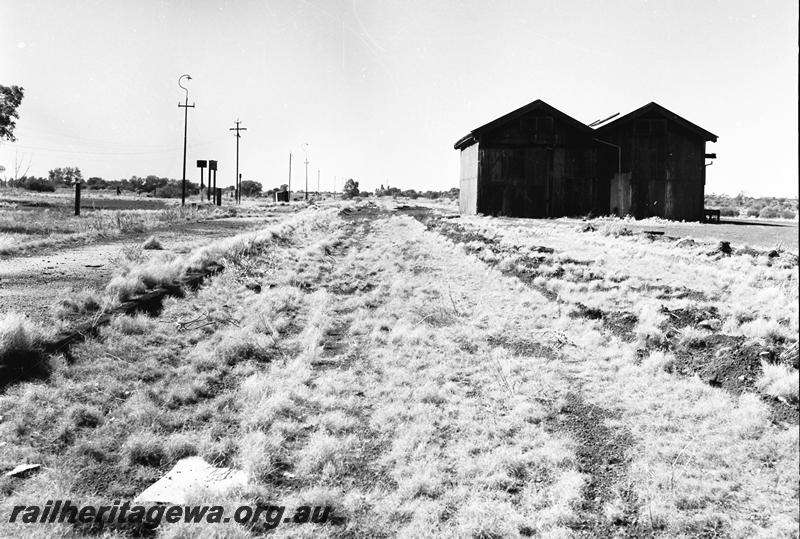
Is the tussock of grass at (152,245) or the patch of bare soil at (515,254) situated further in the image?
the tussock of grass at (152,245)

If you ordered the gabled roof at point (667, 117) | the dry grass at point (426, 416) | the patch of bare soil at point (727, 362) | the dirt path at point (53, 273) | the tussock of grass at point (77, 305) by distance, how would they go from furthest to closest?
the gabled roof at point (667, 117) < the dirt path at point (53, 273) < the tussock of grass at point (77, 305) < the patch of bare soil at point (727, 362) < the dry grass at point (426, 416)

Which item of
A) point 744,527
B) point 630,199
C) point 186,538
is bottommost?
point 186,538

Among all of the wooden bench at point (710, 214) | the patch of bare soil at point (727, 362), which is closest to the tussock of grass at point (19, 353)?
the patch of bare soil at point (727, 362)

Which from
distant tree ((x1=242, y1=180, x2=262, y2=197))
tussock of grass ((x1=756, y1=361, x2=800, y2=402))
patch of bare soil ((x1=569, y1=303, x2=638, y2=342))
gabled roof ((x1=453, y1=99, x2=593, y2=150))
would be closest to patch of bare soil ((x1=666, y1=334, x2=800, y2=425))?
tussock of grass ((x1=756, y1=361, x2=800, y2=402))

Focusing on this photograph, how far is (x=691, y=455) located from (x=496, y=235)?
51.8ft

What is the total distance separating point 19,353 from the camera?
556cm

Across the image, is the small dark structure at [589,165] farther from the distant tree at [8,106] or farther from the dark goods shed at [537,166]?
the distant tree at [8,106]

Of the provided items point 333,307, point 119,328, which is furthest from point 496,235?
point 119,328

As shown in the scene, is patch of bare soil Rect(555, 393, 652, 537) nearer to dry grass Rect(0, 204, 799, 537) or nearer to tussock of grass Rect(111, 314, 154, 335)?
dry grass Rect(0, 204, 799, 537)

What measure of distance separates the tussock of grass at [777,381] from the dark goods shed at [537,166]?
2577 cm

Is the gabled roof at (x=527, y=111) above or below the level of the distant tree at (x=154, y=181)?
below

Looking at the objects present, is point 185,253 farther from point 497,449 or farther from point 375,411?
point 497,449

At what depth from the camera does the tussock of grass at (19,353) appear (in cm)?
532

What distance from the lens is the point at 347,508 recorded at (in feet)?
11.6
